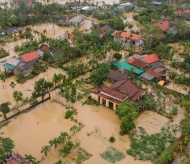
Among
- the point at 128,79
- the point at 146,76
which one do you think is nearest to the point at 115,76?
the point at 128,79

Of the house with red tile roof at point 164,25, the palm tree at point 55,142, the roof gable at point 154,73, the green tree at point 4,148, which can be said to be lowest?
the palm tree at point 55,142

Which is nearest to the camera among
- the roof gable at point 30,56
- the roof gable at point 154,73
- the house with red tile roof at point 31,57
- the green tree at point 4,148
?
the green tree at point 4,148

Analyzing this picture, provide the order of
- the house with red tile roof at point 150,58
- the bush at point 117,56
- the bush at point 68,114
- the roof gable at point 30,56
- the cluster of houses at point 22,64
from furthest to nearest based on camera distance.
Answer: the bush at point 117,56, the roof gable at point 30,56, the house with red tile roof at point 150,58, the cluster of houses at point 22,64, the bush at point 68,114

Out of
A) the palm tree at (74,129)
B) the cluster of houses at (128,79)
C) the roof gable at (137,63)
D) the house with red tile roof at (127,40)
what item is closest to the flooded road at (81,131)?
the palm tree at (74,129)

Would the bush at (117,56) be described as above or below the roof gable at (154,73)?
above

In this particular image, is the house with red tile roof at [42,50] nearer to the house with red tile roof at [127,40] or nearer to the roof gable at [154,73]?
the house with red tile roof at [127,40]

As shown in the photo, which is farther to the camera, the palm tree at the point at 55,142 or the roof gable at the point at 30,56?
the roof gable at the point at 30,56

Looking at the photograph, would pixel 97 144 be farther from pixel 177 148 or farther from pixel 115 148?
pixel 177 148
